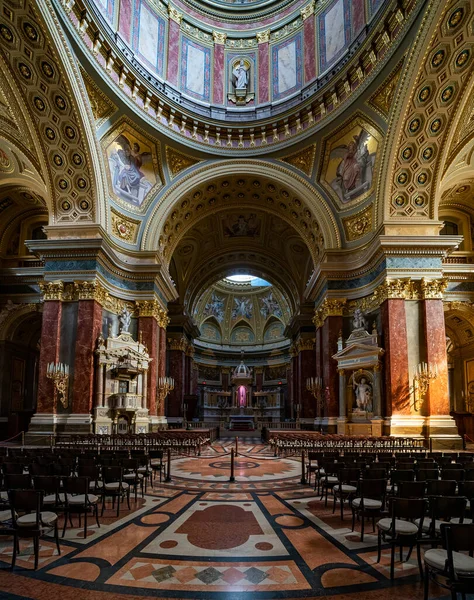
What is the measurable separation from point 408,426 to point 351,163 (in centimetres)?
1240

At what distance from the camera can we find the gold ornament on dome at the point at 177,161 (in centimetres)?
2229

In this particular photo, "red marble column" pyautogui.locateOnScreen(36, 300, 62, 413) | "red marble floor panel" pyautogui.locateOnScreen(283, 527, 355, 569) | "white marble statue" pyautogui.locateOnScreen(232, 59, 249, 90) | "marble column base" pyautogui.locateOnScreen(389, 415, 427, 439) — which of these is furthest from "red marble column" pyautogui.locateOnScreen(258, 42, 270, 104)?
"red marble floor panel" pyautogui.locateOnScreen(283, 527, 355, 569)

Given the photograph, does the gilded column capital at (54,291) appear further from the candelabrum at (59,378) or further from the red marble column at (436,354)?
the red marble column at (436,354)

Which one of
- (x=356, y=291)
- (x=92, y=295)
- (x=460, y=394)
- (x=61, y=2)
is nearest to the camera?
(x=61, y=2)

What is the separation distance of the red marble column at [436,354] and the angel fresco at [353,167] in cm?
660

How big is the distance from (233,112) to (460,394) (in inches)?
763

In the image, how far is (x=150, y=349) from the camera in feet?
69.5

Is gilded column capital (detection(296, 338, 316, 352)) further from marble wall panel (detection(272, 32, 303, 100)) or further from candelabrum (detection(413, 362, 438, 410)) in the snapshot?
marble wall panel (detection(272, 32, 303, 100))

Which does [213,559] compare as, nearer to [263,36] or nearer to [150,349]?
[150,349]

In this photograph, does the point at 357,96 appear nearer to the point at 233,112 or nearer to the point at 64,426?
the point at 233,112

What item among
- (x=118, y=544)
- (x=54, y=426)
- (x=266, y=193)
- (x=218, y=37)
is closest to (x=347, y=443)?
(x=118, y=544)

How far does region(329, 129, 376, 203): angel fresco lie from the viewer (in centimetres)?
1972

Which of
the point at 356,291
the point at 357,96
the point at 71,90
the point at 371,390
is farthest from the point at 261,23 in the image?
the point at 371,390

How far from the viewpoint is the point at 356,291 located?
20.7 meters
